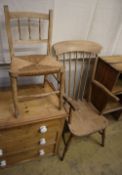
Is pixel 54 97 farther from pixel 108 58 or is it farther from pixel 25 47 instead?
pixel 108 58

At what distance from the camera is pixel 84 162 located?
5.44 feet

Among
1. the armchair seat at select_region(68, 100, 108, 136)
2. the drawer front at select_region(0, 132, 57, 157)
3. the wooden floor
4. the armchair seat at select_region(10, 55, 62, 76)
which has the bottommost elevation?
the wooden floor

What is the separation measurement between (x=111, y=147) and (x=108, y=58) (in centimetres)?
100

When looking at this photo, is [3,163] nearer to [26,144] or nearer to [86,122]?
[26,144]

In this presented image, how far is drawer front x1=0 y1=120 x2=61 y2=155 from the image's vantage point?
124cm

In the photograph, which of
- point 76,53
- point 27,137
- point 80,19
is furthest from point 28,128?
point 80,19

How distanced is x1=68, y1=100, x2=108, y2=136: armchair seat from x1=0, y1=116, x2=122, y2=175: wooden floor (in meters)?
0.41

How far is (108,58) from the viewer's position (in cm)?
173

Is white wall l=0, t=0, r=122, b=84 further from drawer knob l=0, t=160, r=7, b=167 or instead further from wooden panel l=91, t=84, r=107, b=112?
drawer knob l=0, t=160, r=7, b=167

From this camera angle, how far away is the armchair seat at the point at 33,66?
105cm

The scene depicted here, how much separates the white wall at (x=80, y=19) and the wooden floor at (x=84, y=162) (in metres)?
0.88

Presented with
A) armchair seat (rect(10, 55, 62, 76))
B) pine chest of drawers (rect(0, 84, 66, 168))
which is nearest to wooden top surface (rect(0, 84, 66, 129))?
pine chest of drawers (rect(0, 84, 66, 168))

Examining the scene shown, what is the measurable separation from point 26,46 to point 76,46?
464 mm

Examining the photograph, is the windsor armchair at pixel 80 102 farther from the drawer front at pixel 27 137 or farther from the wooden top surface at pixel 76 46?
the drawer front at pixel 27 137
